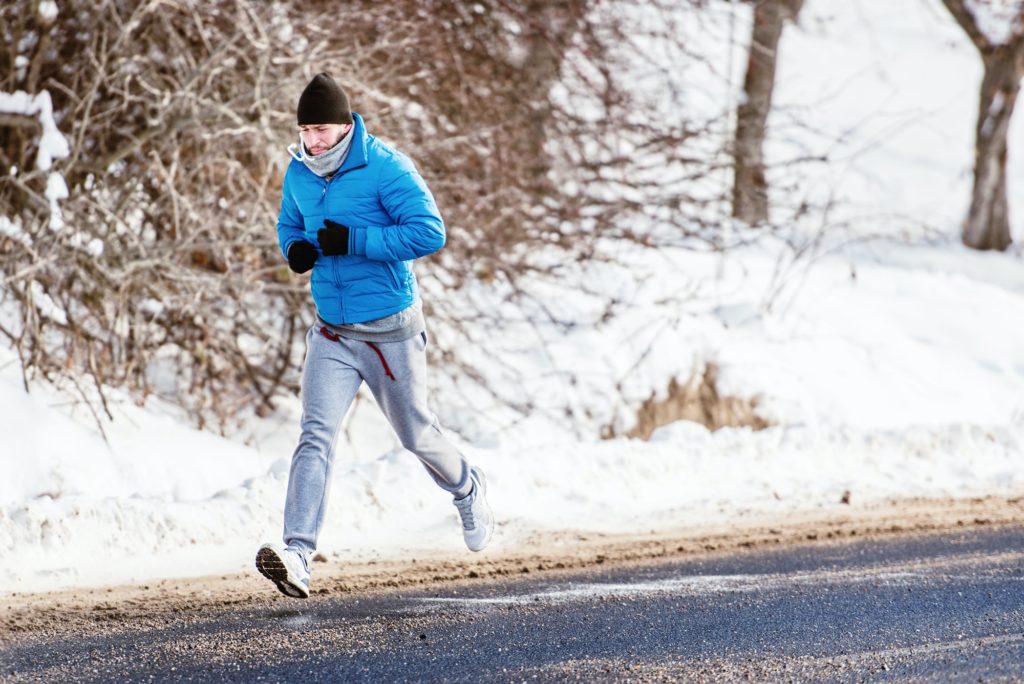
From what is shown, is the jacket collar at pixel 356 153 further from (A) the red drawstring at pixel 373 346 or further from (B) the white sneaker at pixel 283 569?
Result: (B) the white sneaker at pixel 283 569

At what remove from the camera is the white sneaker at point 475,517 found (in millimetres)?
5488

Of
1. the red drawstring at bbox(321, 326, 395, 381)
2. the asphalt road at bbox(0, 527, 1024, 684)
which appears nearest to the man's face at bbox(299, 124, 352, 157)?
the red drawstring at bbox(321, 326, 395, 381)

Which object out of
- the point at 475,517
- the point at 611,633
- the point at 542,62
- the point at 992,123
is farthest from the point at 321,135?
the point at 992,123

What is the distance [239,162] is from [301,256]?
12.5ft

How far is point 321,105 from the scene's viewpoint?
185 inches

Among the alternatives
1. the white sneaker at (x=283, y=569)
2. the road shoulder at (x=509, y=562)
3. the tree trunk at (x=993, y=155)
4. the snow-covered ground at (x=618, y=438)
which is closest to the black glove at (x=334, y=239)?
the white sneaker at (x=283, y=569)

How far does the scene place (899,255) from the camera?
15719mm

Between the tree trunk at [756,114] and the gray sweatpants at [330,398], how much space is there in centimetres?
718

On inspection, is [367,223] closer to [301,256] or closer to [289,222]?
[301,256]

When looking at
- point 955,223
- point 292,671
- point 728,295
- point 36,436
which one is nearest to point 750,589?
point 292,671

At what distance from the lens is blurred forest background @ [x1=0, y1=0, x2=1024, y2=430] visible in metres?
7.78

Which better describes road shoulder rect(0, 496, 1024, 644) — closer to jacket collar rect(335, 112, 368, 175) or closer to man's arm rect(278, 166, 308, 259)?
man's arm rect(278, 166, 308, 259)

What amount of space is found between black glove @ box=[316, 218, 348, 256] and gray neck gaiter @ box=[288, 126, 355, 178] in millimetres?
209

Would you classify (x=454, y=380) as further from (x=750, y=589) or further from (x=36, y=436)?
(x=750, y=589)
